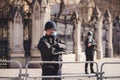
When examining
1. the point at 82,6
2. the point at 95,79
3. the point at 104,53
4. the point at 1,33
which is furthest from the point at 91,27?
the point at 95,79

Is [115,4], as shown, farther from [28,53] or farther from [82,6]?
[28,53]

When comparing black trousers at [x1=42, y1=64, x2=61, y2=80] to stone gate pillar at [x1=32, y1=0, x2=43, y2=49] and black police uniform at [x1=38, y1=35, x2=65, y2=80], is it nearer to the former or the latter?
black police uniform at [x1=38, y1=35, x2=65, y2=80]

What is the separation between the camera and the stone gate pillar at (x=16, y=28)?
25516 millimetres

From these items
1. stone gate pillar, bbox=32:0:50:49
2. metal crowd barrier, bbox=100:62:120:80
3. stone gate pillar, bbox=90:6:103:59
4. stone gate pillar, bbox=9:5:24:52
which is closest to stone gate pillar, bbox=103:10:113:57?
stone gate pillar, bbox=90:6:103:59

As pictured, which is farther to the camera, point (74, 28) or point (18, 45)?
point (74, 28)

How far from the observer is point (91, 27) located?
3641cm

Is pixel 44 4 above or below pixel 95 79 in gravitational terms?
above

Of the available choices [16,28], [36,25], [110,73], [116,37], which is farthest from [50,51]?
[116,37]

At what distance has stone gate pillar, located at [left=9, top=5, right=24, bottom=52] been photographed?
2552cm

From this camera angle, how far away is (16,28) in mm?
25578

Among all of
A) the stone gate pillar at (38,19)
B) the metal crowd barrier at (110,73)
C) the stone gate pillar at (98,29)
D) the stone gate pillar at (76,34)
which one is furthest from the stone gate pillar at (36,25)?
the stone gate pillar at (98,29)

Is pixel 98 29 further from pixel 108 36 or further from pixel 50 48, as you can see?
pixel 50 48

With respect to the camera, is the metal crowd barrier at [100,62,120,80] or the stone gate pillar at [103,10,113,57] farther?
the stone gate pillar at [103,10,113,57]

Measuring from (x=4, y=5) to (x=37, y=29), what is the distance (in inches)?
315
